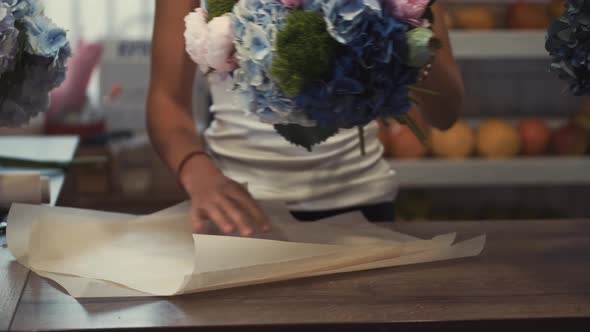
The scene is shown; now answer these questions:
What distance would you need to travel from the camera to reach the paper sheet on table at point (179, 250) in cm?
119

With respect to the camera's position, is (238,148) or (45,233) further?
(238,148)

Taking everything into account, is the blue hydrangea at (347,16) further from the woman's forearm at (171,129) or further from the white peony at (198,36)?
the woman's forearm at (171,129)

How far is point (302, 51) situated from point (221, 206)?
37cm

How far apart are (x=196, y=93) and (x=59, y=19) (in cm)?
72

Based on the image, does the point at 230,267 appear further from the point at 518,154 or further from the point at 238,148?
the point at 518,154

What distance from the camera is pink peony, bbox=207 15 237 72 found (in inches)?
45.9

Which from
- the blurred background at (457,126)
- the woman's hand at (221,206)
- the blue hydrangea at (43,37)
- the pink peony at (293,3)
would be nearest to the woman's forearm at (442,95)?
the woman's hand at (221,206)

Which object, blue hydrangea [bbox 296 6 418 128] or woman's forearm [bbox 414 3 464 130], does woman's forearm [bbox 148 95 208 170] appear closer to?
woman's forearm [bbox 414 3 464 130]

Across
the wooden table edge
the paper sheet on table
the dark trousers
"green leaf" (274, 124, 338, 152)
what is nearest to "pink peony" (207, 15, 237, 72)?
"green leaf" (274, 124, 338, 152)

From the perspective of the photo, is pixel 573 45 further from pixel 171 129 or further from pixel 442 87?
pixel 171 129

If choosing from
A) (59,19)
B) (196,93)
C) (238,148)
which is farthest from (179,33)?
(59,19)

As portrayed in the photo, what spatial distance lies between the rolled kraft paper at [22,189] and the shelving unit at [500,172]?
1708 millimetres

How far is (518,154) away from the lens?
3213mm

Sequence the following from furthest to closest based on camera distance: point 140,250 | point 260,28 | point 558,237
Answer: point 558,237 → point 140,250 → point 260,28
